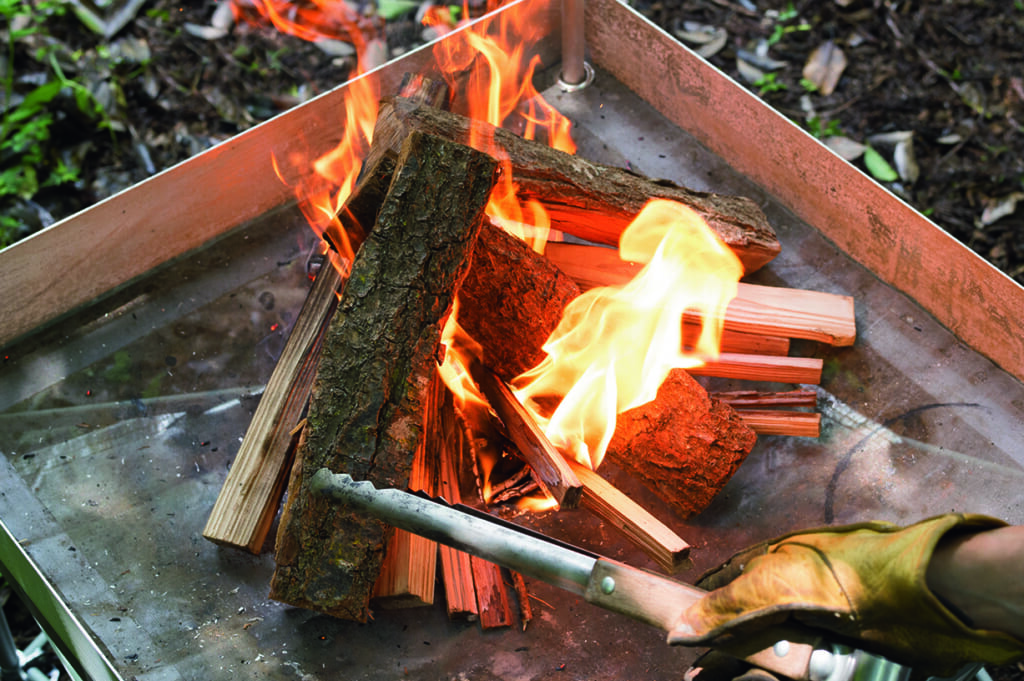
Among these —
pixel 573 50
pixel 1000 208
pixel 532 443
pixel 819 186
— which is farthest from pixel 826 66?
pixel 532 443

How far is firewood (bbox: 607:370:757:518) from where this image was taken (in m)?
1.93

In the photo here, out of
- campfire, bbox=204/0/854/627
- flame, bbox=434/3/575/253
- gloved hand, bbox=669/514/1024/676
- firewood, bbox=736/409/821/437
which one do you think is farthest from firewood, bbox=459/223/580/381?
gloved hand, bbox=669/514/1024/676

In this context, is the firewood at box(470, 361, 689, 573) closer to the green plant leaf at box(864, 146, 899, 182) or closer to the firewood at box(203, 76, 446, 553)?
the firewood at box(203, 76, 446, 553)

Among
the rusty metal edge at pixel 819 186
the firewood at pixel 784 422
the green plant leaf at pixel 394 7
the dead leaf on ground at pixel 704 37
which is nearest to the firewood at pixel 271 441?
the firewood at pixel 784 422

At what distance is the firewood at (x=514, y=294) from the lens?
1.99 meters

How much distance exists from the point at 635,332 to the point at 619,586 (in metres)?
0.84

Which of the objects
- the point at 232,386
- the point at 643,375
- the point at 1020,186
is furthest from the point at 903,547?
the point at 1020,186

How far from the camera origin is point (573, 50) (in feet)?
8.93

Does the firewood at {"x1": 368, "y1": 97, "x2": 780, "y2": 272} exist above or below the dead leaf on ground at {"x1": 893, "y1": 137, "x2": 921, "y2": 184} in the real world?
above

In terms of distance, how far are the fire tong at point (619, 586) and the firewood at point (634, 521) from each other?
16.3 inches

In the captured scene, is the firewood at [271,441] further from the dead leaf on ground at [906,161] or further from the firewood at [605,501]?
the dead leaf on ground at [906,161]

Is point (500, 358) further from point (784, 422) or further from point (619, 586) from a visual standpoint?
point (619, 586)

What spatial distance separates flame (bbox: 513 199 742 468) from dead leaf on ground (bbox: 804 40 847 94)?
1797 mm

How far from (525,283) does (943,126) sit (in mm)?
2365
